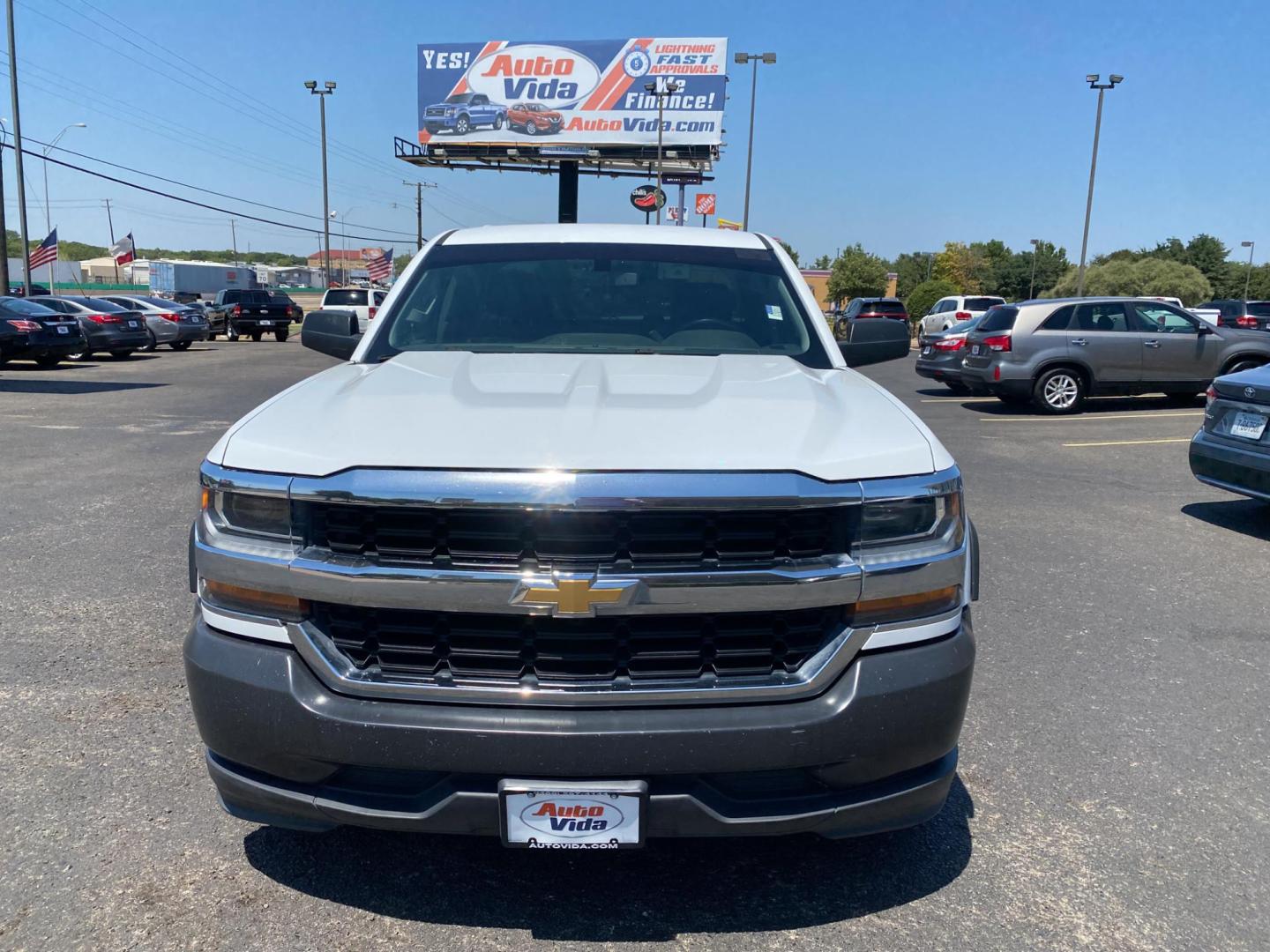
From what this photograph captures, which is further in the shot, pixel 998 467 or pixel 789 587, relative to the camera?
pixel 998 467

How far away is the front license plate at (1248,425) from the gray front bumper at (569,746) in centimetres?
583

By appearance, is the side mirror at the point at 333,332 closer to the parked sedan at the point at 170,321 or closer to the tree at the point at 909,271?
the parked sedan at the point at 170,321

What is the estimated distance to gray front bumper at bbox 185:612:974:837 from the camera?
226cm

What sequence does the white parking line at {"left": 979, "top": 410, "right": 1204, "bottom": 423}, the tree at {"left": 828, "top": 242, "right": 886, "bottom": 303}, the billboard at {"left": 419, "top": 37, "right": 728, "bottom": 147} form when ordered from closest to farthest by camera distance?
the white parking line at {"left": 979, "top": 410, "right": 1204, "bottom": 423}, the billboard at {"left": 419, "top": 37, "right": 728, "bottom": 147}, the tree at {"left": 828, "top": 242, "right": 886, "bottom": 303}

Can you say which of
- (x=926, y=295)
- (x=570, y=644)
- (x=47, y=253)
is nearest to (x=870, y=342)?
(x=570, y=644)

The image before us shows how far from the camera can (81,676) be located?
13.7ft

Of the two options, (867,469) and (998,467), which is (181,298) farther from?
(867,469)

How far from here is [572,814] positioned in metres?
2.30

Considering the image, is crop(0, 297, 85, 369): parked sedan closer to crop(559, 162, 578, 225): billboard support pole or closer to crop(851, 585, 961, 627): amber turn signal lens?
crop(851, 585, 961, 627): amber turn signal lens

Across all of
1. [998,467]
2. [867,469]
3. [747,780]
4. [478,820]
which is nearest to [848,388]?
[867,469]

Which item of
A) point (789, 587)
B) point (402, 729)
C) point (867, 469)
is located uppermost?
point (867, 469)

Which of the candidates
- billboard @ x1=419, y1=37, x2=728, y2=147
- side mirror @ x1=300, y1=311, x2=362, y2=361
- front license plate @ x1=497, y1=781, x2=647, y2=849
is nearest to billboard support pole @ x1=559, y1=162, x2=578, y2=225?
billboard @ x1=419, y1=37, x2=728, y2=147

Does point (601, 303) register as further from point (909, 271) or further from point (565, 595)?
point (909, 271)

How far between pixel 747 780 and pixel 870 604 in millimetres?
516
